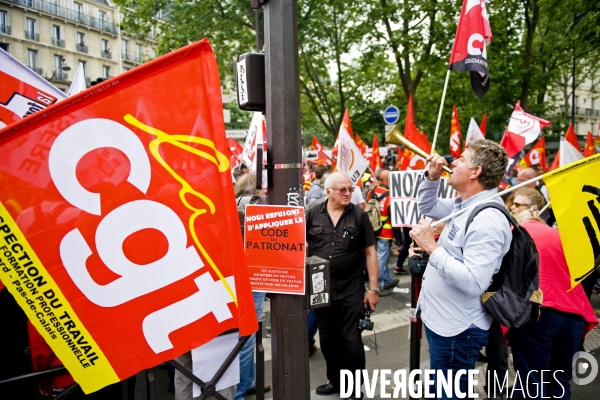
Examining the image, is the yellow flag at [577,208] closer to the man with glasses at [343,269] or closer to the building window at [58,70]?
the man with glasses at [343,269]

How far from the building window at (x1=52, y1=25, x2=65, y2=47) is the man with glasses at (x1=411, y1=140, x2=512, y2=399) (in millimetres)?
39407

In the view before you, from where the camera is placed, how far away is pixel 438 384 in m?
2.64

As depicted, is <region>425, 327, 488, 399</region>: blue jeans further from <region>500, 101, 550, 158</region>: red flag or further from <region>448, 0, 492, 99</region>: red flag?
<region>500, 101, 550, 158</region>: red flag

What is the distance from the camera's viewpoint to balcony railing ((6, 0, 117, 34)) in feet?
92.3

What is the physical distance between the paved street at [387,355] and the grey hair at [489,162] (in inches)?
87.3

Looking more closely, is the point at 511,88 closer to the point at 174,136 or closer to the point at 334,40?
the point at 334,40

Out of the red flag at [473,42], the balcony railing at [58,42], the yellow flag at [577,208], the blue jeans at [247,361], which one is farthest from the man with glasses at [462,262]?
the balcony railing at [58,42]

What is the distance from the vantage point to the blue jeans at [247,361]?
366 centimetres

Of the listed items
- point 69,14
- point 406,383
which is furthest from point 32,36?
point 406,383

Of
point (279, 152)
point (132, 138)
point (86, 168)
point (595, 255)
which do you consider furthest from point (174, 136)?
point (595, 255)

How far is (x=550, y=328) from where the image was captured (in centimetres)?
309

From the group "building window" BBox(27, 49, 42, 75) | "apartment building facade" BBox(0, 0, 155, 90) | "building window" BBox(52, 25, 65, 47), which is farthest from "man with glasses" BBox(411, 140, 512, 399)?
"building window" BBox(52, 25, 65, 47)

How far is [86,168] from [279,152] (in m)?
1.10

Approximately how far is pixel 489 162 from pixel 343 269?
159 centimetres
